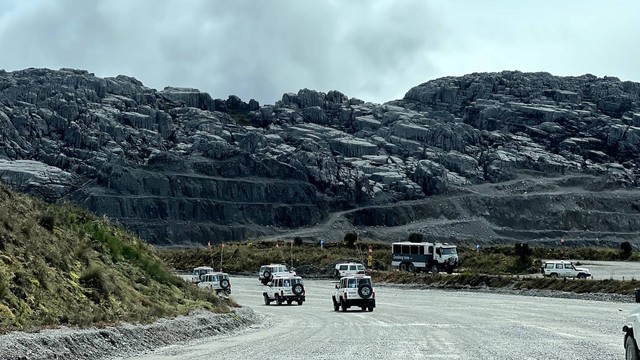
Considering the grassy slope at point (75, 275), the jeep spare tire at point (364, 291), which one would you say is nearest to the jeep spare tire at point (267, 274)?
the jeep spare tire at point (364, 291)

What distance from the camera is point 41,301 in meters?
21.3

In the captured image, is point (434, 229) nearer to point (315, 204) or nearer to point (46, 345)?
point (315, 204)

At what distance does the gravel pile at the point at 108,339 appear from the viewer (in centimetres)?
1708

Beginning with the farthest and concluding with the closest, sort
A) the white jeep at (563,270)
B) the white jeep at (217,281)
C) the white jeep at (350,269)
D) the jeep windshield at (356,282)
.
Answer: the white jeep at (350,269)
the white jeep at (563,270)
the white jeep at (217,281)
the jeep windshield at (356,282)

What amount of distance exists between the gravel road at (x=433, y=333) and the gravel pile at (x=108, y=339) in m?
0.82

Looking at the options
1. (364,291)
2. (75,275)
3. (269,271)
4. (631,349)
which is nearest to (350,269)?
(269,271)

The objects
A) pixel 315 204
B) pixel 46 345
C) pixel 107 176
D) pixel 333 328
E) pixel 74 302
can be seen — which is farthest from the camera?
pixel 315 204

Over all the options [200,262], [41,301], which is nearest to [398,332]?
→ [41,301]

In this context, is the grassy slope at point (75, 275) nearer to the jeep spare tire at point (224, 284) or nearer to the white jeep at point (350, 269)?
the jeep spare tire at point (224, 284)

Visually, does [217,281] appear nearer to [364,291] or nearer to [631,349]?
[364,291]

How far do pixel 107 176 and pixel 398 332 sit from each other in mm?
162947

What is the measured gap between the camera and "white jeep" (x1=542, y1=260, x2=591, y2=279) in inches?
2571

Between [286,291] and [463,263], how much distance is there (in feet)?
145

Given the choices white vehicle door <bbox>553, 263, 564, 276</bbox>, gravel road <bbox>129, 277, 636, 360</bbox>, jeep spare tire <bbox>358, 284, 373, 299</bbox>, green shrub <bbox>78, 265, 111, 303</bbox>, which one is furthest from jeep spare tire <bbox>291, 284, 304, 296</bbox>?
white vehicle door <bbox>553, 263, 564, 276</bbox>
